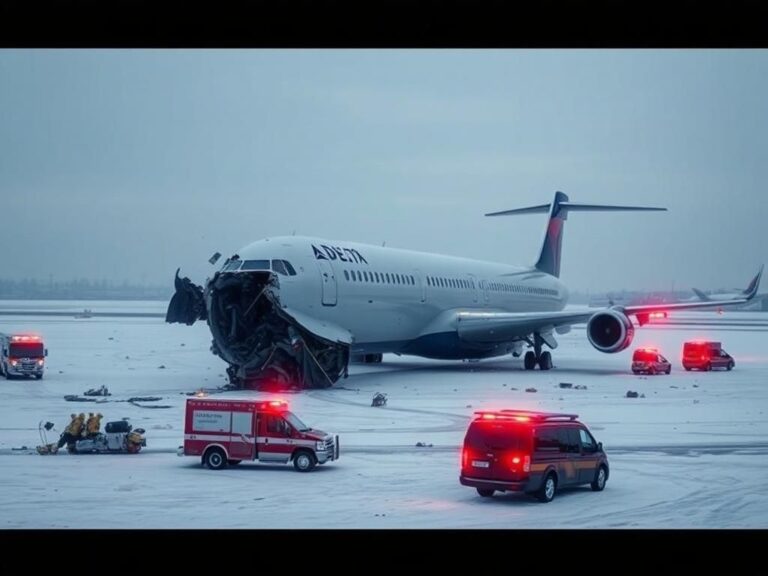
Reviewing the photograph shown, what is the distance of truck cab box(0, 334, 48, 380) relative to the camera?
127 ft

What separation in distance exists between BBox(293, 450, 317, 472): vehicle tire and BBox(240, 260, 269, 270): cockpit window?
51.1ft

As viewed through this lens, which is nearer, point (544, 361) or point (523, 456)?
point (523, 456)

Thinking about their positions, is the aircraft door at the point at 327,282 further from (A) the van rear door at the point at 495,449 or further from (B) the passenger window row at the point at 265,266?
(A) the van rear door at the point at 495,449

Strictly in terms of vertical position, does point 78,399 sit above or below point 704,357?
below

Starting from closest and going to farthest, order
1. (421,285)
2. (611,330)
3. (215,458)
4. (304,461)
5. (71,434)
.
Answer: (304,461)
(215,458)
(71,434)
(421,285)
(611,330)

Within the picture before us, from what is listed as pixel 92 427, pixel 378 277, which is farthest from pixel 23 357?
pixel 92 427

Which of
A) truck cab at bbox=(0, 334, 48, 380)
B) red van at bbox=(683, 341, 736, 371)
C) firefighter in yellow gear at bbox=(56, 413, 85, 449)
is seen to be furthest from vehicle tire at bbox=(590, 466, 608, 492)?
red van at bbox=(683, 341, 736, 371)

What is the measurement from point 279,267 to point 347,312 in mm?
3581

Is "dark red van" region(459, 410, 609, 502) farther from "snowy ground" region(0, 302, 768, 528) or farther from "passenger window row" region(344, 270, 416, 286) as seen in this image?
"passenger window row" region(344, 270, 416, 286)

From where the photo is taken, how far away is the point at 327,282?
1452 inches

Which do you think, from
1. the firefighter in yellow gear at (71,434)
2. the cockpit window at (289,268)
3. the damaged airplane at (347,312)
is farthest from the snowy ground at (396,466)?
the cockpit window at (289,268)

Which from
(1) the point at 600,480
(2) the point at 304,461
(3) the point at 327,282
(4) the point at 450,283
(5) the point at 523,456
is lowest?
(1) the point at 600,480

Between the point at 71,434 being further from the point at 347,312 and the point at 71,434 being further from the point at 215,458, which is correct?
the point at 347,312

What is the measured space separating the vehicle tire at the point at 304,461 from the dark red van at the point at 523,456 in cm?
345
